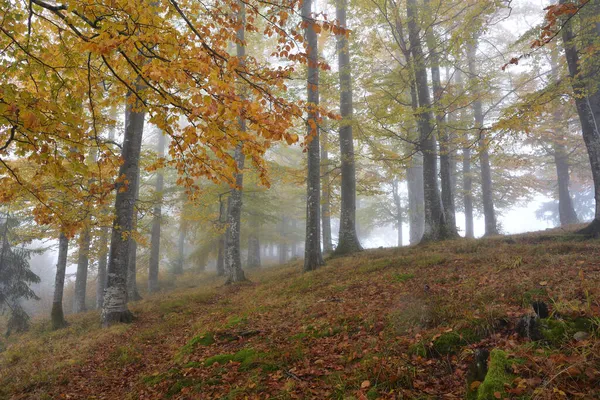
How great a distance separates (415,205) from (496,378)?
67.5 ft

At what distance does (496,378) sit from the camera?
2.81 metres

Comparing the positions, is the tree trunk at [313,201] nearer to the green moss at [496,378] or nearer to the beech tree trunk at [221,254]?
the green moss at [496,378]

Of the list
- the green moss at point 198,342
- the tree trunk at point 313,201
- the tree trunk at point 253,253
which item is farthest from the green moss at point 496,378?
the tree trunk at point 253,253

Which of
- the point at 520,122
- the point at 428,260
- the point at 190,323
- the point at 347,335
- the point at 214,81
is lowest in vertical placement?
the point at 190,323

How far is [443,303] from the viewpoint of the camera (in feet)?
16.4

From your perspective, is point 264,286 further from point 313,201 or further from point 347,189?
point 347,189

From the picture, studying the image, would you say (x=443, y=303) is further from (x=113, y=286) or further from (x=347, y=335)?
(x=113, y=286)

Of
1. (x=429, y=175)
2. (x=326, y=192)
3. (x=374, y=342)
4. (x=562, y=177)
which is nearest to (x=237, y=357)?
(x=374, y=342)

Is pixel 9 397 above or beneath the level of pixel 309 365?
beneath

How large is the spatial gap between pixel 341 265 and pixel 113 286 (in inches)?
267

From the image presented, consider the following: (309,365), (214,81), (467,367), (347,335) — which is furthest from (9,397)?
(467,367)

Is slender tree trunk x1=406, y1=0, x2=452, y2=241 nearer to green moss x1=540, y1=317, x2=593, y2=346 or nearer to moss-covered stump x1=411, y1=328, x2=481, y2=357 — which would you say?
moss-covered stump x1=411, y1=328, x2=481, y2=357

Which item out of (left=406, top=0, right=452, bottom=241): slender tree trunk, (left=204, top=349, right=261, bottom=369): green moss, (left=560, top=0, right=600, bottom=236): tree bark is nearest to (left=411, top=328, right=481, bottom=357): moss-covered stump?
(left=204, top=349, right=261, bottom=369): green moss

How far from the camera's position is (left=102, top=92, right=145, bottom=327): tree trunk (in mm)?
9016
